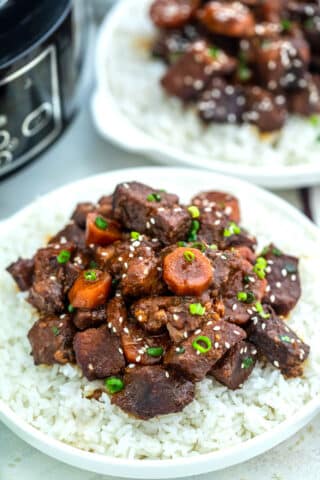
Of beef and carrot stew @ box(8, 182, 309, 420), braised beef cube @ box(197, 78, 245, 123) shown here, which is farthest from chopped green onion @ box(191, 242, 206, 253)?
braised beef cube @ box(197, 78, 245, 123)

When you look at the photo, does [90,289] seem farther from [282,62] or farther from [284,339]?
[282,62]

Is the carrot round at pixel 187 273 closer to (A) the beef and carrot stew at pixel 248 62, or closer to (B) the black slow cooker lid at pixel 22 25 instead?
(B) the black slow cooker lid at pixel 22 25

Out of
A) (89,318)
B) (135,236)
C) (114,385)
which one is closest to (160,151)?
(135,236)

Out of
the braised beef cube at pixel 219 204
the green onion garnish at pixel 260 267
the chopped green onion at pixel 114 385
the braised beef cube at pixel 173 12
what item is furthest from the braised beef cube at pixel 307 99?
the chopped green onion at pixel 114 385

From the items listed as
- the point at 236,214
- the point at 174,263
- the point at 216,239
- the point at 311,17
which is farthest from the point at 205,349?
the point at 311,17

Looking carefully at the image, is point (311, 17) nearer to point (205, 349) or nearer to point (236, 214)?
point (236, 214)

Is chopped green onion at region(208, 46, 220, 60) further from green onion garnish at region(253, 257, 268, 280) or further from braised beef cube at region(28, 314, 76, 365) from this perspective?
braised beef cube at region(28, 314, 76, 365)
